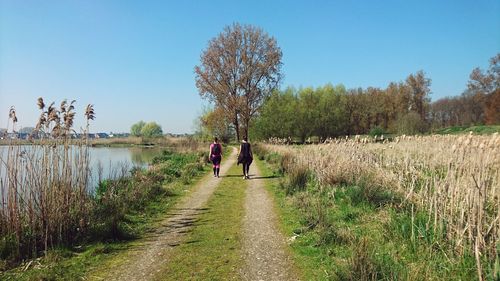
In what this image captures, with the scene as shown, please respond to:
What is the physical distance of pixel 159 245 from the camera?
655 cm

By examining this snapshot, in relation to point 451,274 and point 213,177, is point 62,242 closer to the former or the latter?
point 451,274

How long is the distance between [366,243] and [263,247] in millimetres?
2125

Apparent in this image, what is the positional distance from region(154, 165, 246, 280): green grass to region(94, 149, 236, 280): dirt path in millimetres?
188

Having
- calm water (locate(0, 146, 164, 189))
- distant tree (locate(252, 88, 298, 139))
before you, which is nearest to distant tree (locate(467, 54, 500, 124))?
distant tree (locate(252, 88, 298, 139))

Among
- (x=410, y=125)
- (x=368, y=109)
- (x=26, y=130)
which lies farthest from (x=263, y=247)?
(x=368, y=109)

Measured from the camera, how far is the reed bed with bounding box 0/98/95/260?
6.14 m

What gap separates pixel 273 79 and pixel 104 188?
30198mm

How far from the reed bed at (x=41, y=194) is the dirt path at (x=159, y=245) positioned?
150cm

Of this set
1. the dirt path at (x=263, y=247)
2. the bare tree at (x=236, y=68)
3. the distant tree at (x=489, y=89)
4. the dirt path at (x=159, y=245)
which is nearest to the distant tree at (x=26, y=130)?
the dirt path at (x=159, y=245)

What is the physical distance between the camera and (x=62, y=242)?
6.39 m

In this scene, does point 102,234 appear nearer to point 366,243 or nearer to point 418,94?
point 366,243

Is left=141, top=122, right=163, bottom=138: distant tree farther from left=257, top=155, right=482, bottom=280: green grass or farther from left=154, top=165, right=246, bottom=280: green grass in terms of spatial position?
left=257, top=155, right=482, bottom=280: green grass

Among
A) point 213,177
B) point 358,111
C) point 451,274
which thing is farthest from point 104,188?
point 358,111

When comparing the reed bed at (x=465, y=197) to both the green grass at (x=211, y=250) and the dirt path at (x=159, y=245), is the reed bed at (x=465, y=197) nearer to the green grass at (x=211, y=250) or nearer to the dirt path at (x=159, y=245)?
the green grass at (x=211, y=250)
